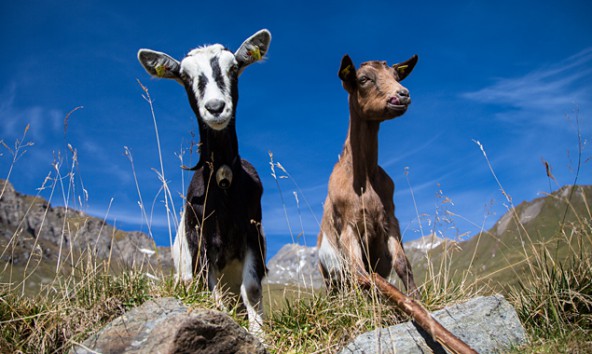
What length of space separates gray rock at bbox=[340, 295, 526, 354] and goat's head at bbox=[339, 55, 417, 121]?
2.87m

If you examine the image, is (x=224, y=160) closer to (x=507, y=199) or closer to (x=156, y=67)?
(x=156, y=67)

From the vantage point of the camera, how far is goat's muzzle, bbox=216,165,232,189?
7.07 meters

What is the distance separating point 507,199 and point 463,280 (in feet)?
4.18

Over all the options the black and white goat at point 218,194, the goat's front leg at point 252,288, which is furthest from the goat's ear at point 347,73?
the goat's front leg at point 252,288

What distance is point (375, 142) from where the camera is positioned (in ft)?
25.8

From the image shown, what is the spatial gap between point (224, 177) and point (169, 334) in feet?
9.09

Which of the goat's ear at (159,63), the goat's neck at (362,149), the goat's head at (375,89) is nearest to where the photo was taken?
the goat's head at (375,89)

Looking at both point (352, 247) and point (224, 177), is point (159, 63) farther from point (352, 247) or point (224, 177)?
point (352, 247)

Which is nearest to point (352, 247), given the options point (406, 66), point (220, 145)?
point (220, 145)

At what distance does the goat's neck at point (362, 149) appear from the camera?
770 centimetres

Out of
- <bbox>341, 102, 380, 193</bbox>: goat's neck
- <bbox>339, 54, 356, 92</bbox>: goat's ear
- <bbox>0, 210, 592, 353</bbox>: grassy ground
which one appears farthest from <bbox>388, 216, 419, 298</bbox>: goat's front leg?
<bbox>339, 54, 356, 92</bbox>: goat's ear

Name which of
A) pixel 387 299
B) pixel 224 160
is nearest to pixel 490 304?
pixel 387 299

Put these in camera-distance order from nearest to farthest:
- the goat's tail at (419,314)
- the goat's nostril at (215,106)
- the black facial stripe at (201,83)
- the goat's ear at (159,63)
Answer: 1. the goat's tail at (419,314)
2. the goat's nostril at (215,106)
3. the black facial stripe at (201,83)
4. the goat's ear at (159,63)

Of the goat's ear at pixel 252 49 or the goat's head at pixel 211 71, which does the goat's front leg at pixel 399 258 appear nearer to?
the goat's head at pixel 211 71
